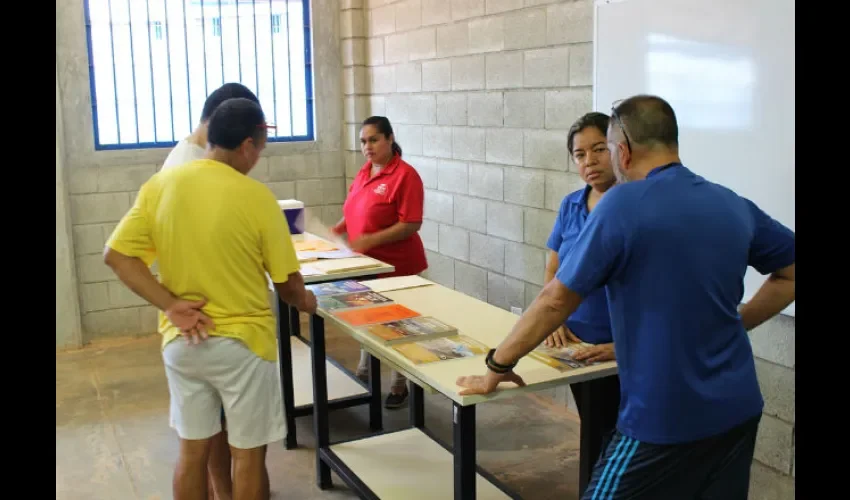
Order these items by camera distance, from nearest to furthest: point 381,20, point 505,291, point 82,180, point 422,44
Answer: point 505,291 < point 422,44 < point 82,180 < point 381,20

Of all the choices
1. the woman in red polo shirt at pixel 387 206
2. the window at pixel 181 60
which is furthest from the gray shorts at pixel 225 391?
the window at pixel 181 60

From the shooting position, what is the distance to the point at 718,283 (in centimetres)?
159

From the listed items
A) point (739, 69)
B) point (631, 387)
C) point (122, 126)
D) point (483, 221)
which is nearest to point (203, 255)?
point (631, 387)

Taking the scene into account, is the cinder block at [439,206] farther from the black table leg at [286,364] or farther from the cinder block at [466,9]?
the black table leg at [286,364]

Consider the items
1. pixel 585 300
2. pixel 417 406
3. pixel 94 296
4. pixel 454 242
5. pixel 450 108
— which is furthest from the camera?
pixel 94 296

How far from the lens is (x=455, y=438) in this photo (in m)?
2.15

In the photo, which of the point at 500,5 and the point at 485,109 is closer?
the point at 500,5

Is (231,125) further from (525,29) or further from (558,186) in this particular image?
(525,29)

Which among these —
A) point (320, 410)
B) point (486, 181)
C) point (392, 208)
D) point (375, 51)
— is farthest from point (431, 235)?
point (320, 410)

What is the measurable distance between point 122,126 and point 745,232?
181 inches

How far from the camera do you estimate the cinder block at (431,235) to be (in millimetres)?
4984

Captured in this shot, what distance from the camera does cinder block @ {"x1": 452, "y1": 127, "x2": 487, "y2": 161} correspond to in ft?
14.4

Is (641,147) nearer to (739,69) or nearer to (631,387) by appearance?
(631,387)

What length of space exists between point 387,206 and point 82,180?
246 centimetres
